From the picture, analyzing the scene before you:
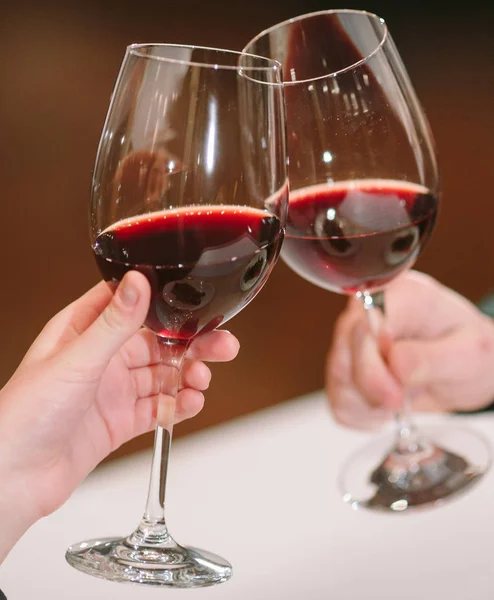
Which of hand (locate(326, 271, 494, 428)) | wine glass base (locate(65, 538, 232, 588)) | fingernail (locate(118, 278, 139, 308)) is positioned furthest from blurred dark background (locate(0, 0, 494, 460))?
fingernail (locate(118, 278, 139, 308))

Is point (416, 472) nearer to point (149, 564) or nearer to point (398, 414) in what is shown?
point (398, 414)

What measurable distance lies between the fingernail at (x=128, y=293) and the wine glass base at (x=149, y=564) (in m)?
0.22

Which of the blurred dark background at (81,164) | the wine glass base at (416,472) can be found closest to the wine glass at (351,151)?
the wine glass base at (416,472)

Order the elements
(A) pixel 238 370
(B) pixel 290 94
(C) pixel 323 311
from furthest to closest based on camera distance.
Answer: (C) pixel 323 311, (A) pixel 238 370, (B) pixel 290 94

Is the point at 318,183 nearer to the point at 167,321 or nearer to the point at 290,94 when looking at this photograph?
the point at 290,94

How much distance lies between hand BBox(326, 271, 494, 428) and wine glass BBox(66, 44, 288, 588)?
49 centimetres

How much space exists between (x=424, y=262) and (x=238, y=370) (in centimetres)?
95

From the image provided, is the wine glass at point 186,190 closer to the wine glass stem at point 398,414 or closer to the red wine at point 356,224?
the red wine at point 356,224

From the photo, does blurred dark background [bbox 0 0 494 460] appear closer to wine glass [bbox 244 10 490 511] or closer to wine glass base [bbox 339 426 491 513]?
wine glass base [bbox 339 426 491 513]

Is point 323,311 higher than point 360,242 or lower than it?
lower

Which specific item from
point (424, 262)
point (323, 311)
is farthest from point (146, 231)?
point (424, 262)

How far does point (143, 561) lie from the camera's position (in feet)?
2.26

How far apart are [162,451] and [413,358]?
0.53 meters

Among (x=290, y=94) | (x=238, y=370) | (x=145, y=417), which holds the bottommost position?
(x=238, y=370)
